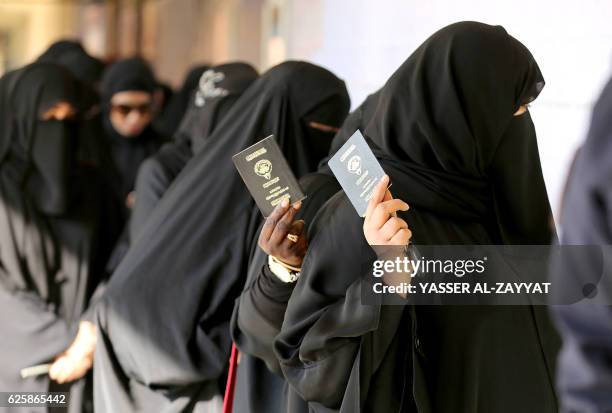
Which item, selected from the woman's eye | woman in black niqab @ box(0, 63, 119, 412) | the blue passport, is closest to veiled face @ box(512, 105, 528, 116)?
the woman's eye

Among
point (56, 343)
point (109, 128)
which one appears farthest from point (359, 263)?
point (109, 128)

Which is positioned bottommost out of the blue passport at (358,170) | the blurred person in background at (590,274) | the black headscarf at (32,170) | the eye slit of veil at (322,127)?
the black headscarf at (32,170)

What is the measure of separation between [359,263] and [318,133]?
96 centimetres

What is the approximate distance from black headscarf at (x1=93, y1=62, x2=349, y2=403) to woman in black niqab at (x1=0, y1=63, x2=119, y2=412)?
Answer: 720mm

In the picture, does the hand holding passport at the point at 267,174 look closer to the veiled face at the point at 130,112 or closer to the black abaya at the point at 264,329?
the black abaya at the point at 264,329

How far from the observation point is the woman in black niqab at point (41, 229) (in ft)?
11.7

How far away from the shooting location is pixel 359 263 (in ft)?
6.14

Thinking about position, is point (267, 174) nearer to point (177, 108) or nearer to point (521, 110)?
point (521, 110)

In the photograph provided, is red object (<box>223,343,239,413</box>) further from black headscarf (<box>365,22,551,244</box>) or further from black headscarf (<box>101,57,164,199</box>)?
black headscarf (<box>101,57,164,199</box>)

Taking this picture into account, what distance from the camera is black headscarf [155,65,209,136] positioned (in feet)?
19.0

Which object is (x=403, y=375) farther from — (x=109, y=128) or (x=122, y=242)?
(x=109, y=128)

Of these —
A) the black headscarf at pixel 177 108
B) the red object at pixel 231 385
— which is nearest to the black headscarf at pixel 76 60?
the black headscarf at pixel 177 108

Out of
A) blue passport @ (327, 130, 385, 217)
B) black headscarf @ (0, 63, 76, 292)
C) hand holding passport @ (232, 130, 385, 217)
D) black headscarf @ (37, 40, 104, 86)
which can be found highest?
blue passport @ (327, 130, 385, 217)

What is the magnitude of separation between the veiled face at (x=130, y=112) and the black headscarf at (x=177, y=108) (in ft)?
1.17
